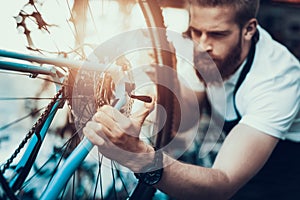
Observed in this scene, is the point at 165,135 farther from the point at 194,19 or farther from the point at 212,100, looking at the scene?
the point at 194,19

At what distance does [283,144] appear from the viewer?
8.97 ft

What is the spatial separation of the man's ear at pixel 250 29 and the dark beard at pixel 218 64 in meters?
0.05

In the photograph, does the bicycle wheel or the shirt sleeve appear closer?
the bicycle wheel

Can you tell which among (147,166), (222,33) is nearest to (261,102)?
(222,33)

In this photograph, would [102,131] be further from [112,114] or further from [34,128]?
[34,128]

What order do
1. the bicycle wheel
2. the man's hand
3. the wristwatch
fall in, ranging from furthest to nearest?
1. the bicycle wheel
2. the wristwatch
3. the man's hand

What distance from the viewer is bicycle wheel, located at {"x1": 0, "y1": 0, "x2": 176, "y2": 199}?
2.52 m

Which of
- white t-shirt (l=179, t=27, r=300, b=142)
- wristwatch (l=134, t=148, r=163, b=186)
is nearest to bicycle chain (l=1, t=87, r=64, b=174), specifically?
wristwatch (l=134, t=148, r=163, b=186)

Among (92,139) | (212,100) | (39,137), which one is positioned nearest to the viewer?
(92,139)

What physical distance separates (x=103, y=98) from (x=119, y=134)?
0.28m

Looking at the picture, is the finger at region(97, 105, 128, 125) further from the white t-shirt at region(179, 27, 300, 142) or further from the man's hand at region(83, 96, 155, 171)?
the white t-shirt at region(179, 27, 300, 142)

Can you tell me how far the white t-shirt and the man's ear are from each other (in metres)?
0.03

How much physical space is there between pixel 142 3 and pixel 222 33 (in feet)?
1.22

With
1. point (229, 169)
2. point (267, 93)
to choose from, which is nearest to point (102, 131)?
point (229, 169)
